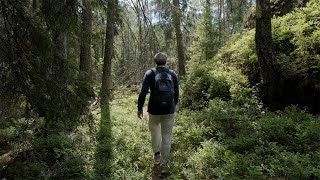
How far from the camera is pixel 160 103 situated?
6.39 meters

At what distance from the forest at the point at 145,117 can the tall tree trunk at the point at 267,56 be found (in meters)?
0.03

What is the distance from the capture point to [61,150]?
7469 millimetres

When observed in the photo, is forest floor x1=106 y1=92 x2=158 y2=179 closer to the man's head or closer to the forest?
the forest

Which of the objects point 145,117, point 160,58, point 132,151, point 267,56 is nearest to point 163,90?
point 160,58

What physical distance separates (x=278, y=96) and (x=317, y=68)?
3.93ft

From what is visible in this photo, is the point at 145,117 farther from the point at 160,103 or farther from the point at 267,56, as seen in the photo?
the point at 160,103

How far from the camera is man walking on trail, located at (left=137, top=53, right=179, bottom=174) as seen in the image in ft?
21.1

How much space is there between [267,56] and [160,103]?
4.07 meters

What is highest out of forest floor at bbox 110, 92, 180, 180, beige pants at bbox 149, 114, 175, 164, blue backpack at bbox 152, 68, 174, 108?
blue backpack at bbox 152, 68, 174, 108

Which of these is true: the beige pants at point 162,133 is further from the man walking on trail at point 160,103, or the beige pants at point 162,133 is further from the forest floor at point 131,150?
the forest floor at point 131,150

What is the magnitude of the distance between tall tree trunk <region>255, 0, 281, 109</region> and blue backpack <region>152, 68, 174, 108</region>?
12.0ft

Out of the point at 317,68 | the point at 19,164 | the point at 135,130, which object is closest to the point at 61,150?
the point at 19,164

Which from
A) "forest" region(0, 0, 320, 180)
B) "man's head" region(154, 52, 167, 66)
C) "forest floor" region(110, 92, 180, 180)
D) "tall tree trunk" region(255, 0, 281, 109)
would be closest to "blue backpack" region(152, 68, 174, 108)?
"man's head" region(154, 52, 167, 66)

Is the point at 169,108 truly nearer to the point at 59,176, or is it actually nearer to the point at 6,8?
the point at 59,176
